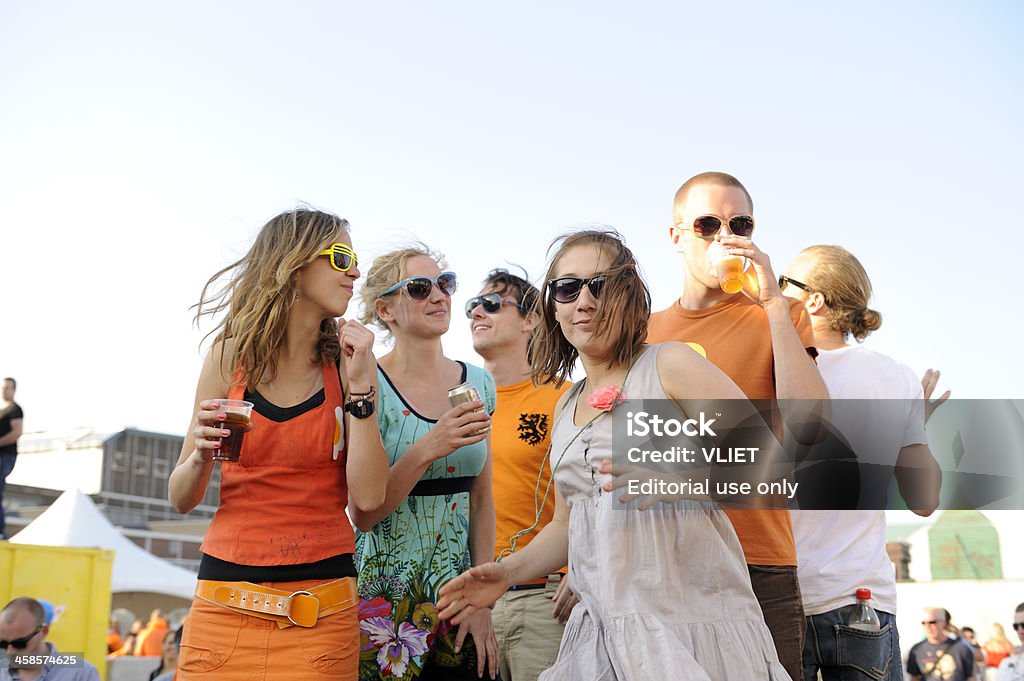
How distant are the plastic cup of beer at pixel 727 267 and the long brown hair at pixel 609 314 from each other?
43 centimetres

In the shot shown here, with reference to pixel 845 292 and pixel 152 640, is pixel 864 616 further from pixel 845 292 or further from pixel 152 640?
pixel 152 640

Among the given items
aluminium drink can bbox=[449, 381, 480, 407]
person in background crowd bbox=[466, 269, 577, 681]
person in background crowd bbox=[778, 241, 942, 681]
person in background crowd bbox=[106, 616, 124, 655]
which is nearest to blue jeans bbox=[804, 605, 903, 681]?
person in background crowd bbox=[778, 241, 942, 681]

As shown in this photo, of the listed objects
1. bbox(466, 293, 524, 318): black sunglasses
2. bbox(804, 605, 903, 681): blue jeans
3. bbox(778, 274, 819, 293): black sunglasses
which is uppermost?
bbox(466, 293, 524, 318): black sunglasses

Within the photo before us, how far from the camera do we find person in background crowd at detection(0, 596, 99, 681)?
6812mm

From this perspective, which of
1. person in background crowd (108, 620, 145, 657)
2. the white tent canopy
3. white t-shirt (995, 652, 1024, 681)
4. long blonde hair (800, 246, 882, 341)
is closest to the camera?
long blonde hair (800, 246, 882, 341)

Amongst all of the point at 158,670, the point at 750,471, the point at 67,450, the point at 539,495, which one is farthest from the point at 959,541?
the point at 67,450

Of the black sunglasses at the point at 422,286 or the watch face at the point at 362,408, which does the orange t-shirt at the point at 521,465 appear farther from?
the watch face at the point at 362,408

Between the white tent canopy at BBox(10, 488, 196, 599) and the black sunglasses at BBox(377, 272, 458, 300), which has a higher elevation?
the black sunglasses at BBox(377, 272, 458, 300)

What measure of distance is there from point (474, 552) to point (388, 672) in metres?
0.54

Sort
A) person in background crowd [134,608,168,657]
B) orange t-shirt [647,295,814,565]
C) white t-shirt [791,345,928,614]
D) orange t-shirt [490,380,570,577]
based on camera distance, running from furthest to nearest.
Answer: person in background crowd [134,608,168,657]
orange t-shirt [490,380,570,577]
white t-shirt [791,345,928,614]
orange t-shirt [647,295,814,565]

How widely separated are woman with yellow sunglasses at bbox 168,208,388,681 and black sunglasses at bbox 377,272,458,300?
0.49 meters

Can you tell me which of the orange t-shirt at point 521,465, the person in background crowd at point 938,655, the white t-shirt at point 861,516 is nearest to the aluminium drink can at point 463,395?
the orange t-shirt at point 521,465

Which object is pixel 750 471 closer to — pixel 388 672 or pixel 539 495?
pixel 388 672

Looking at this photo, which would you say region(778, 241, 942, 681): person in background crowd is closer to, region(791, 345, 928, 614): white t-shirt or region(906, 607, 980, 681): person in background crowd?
region(791, 345, 928, 614): white t-shirt
